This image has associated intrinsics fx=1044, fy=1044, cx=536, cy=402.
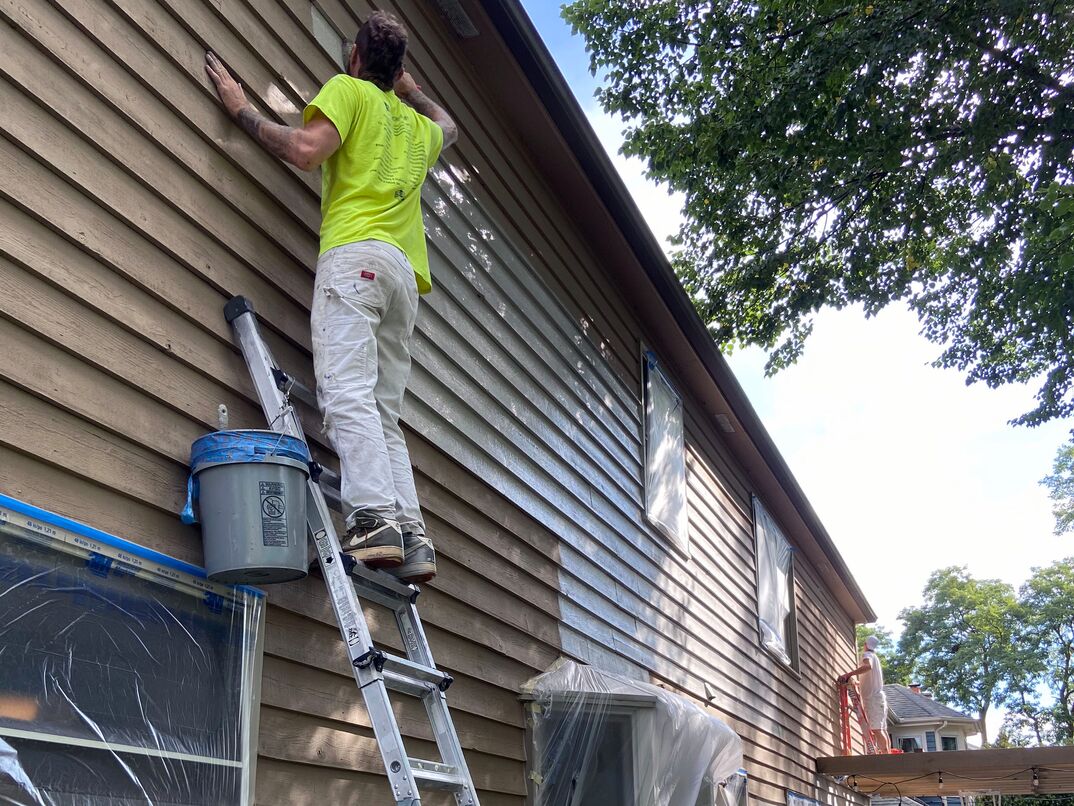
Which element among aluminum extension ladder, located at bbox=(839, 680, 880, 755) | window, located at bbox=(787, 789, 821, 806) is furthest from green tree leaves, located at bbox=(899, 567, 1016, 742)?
window, located at bbox=(787, 789, 821, 806)

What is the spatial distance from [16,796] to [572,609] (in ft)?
12.4

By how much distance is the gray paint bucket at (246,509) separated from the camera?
2707 millimetres

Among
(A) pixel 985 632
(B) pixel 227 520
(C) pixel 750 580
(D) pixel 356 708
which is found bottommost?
(D) pixel 356 708

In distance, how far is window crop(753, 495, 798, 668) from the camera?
10.6 meters

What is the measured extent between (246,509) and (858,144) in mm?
7636

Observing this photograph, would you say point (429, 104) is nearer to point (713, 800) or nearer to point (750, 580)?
point (713, 800)

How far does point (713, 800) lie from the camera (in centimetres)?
623

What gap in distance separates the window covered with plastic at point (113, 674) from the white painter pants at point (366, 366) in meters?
0.50

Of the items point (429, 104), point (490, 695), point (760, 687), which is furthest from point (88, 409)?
point (760, 687)

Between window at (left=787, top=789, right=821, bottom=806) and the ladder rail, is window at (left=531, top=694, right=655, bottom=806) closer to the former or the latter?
the ladder rail

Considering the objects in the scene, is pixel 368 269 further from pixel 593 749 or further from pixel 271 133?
pixel 593 749

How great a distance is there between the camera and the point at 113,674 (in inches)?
99.2

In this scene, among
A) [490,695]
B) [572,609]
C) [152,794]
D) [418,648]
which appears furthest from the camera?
[572,609]

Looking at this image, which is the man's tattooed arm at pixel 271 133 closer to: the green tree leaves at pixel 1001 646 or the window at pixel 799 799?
the window at pixel 799 799
